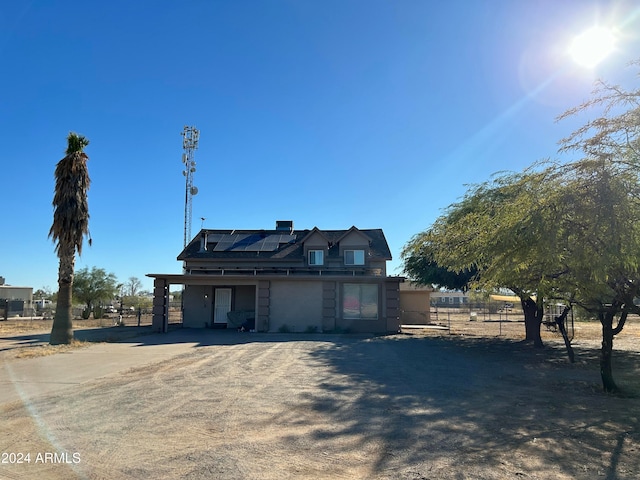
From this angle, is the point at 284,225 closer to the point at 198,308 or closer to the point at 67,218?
the point at 198,308

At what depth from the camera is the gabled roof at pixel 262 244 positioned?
2840cm

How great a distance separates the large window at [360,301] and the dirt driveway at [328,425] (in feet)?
35.7

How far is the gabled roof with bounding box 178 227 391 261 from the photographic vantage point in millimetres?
28402

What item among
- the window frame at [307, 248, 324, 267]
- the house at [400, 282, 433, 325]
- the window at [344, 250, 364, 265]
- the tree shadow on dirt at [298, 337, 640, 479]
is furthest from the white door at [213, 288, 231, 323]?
the tree shadow on dirt at [298, 337, 640, 479]

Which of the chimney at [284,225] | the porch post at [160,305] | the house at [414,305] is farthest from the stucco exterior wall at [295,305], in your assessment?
the house at [414,305]

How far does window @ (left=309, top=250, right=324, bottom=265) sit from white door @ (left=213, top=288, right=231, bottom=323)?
544cm

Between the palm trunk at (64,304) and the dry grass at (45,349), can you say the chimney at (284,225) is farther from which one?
the dry grass at (45,349)

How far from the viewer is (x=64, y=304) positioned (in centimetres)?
1672

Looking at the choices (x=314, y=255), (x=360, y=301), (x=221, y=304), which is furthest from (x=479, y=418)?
(x=314, y=255)

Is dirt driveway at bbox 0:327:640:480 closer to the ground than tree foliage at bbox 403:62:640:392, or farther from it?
closer to the ground

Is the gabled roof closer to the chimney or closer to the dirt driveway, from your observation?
the chimney

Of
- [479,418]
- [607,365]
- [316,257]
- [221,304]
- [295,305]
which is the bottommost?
[479,418]

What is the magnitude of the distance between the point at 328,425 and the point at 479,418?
2.44 metres

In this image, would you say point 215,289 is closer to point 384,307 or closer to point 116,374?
point 384,307
